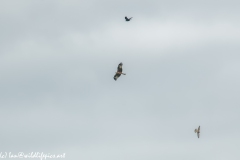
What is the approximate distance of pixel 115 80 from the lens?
120125 millimetres

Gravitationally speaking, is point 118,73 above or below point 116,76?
above

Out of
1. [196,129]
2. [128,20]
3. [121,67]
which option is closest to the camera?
[121,67]

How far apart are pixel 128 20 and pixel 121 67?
19.6 metres

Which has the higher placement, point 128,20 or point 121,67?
point 128,20

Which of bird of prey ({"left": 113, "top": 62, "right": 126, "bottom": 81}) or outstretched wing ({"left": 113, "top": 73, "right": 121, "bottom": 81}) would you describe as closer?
bird of prey ({"left": 113, "top": 62, "right": 126, "bottom": 81})

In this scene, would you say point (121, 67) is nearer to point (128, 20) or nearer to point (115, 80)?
point (115, 80)

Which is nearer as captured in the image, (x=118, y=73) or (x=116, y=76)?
(x=118, y=73)

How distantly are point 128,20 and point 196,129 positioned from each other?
94.5 ft

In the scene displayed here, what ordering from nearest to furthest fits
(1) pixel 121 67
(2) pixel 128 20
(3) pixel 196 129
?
(1) pixel 121 67, (2) pixel 128 20, (3) pixel 196 129

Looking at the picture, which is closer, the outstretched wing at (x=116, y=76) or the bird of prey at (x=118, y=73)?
the bird of prey at (x=118, y=73)

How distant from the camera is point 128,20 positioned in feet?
449

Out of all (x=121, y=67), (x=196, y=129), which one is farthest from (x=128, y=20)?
(x=196, y=129)

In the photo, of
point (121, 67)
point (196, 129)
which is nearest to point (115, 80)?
point (121, 67)

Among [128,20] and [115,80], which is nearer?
[115,80]
